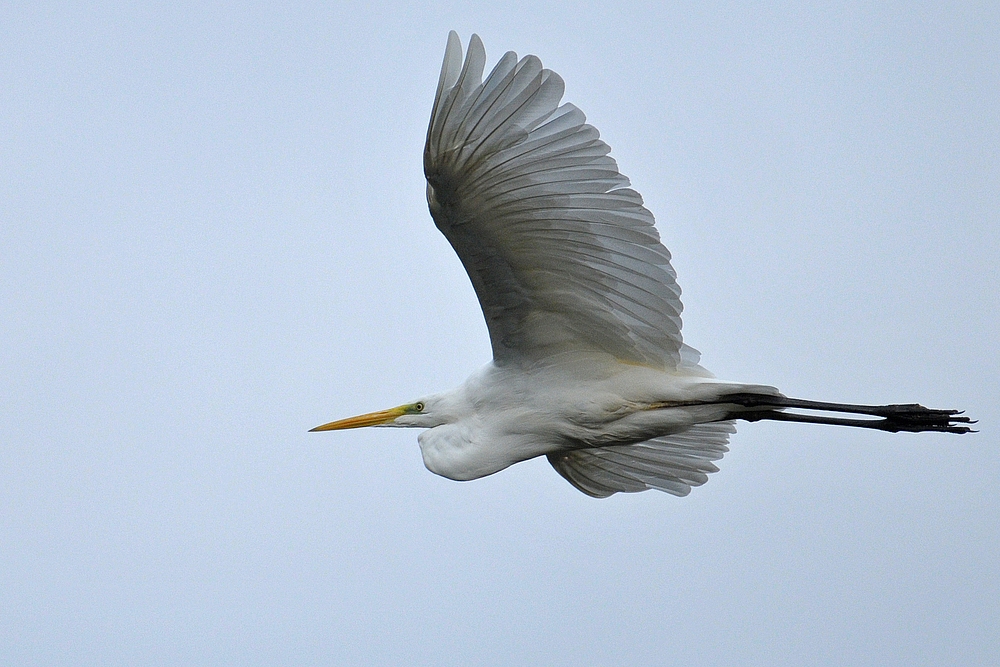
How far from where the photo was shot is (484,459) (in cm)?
612

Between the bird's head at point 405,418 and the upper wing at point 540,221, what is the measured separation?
0.58 m

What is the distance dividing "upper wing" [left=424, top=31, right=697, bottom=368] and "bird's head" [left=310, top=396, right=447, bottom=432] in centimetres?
58

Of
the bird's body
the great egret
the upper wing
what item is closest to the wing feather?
the great egret

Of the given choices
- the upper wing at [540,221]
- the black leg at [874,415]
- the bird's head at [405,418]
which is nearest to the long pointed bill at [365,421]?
the bird's head at [405,418]

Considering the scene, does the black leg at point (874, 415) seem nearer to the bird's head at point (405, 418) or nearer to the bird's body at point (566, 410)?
the bird's body at point (566, 410)

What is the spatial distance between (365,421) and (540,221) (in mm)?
2137

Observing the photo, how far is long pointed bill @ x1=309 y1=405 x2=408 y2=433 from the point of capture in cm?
678

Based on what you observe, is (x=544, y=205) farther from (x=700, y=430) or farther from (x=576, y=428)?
(x=700, y=430)

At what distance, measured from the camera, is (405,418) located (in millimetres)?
6676

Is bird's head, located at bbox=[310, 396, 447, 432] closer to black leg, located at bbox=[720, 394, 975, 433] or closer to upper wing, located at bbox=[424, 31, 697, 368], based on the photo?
upper wing, located at bbox=[424, 31, 697, 368]

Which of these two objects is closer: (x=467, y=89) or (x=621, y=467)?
(x=467, y=89)

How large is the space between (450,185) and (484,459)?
1.66 metres

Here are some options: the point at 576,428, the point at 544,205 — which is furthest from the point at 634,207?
the point at 576,428

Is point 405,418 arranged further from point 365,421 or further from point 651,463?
point 651,463
